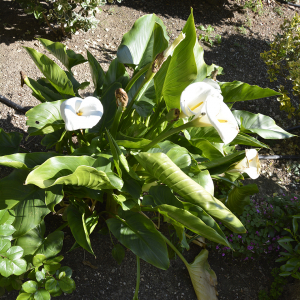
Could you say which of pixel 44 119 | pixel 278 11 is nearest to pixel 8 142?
pixel 44 119

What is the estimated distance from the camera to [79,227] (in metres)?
1.24

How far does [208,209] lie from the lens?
1.03 m

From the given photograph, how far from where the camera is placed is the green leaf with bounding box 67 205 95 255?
3.81 feet

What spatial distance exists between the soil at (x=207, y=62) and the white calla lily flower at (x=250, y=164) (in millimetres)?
729

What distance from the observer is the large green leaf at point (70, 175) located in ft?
3.14

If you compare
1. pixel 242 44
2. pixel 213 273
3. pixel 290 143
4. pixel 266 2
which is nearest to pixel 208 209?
pixel 213 273

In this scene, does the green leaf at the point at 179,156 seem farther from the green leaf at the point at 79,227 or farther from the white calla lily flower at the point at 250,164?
the green leaf at the point at 79,227

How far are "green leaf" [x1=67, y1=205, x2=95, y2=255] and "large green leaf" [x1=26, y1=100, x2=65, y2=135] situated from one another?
0.41 meters

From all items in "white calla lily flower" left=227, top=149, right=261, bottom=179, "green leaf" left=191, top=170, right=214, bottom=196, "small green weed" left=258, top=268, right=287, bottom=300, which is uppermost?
"white calla lily flower" left=227, top=149, right=261, bottom=179

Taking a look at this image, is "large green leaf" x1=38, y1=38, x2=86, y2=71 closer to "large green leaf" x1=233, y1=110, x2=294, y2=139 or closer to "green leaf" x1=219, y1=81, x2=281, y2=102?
"green leaf" x1=219, y1=81, x2=281, y2=102

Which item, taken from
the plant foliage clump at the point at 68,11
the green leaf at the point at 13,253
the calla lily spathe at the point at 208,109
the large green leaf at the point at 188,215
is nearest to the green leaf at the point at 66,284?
the green leaf at the point at 13,253

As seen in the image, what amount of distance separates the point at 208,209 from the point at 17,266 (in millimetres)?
757

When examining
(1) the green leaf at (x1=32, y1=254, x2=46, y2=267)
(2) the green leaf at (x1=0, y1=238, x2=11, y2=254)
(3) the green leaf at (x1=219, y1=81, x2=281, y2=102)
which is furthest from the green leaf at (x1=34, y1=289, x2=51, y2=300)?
(3) the green leaf at (x1=219, y1=81, x2=281, y2=102)

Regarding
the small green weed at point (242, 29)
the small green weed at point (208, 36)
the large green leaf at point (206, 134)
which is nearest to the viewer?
the large green leaf at point (206, 134)
